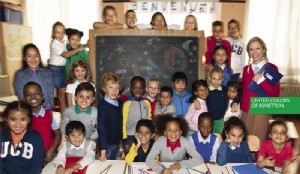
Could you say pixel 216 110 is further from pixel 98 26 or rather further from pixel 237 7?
pixel 237 7

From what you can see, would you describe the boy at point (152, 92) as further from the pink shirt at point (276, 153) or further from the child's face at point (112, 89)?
the pink shirt at point (276, 153)

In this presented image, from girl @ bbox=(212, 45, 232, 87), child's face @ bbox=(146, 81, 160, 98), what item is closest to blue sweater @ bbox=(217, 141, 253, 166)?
child's face @ bbox=(146, 81, 160, 98)

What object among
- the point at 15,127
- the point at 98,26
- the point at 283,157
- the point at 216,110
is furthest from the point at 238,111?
the point at 15,127

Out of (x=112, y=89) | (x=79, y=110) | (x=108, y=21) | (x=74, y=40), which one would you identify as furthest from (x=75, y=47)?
(x=79, y=110)

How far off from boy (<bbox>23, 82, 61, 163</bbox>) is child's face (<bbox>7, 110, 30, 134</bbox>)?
376mm

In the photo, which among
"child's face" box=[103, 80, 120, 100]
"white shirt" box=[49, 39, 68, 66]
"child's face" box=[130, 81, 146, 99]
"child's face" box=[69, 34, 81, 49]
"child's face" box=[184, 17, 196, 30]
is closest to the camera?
"child's face" box=[103, 80, 120, 100]

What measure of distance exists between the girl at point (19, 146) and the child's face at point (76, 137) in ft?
0.60

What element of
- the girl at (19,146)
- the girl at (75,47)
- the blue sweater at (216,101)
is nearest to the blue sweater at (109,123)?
the girl at (19,146)

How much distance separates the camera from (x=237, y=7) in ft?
16.8

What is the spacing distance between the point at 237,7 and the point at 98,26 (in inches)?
114

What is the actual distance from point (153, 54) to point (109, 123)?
888mm

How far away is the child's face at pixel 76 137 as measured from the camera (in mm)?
1929

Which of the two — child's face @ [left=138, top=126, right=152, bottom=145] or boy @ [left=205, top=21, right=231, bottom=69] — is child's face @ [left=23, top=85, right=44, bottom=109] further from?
boy @ [left=205, top=21, right=231, bottom=69]

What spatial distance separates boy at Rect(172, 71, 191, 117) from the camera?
2.69 metres
